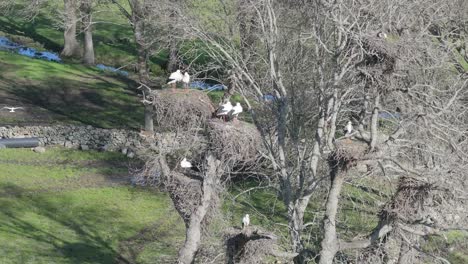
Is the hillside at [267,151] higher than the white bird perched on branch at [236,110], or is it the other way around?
the white bird perched on branch at [236,110]

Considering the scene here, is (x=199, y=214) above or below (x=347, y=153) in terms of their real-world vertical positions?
below

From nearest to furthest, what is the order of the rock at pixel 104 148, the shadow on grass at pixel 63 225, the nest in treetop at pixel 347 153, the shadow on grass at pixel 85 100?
the nest in treetop at pixel 347 153 < the shadow on grass at pixel 63 225 < the rock at pixel 104 148 < the shadow on grass at pixel 85 100

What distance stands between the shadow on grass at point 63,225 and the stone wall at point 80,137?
6.31 m

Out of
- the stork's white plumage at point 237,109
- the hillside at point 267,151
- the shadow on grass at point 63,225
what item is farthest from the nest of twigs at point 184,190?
the shadow on grass at point 63,225

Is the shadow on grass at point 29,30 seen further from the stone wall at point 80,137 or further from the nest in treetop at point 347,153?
the nest in treetop at point 347,153

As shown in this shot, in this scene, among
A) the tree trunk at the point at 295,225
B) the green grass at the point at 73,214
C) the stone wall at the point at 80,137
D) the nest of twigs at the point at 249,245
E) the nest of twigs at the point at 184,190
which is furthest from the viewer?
the stone wall at the point at 80,137

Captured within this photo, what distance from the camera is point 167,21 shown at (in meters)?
28.7

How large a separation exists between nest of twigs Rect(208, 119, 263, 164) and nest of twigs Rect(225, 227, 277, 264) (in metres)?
1.93

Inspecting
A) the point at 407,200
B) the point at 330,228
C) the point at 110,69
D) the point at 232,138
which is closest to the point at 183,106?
the point at 232,138

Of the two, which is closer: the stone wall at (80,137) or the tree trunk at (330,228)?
the tree trunk at (330,228)

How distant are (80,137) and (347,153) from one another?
909 inches

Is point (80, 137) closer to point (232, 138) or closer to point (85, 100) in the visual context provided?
point (85, 100)

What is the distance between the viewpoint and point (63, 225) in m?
29.0

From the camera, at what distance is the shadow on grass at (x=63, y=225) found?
2689 centimetres
